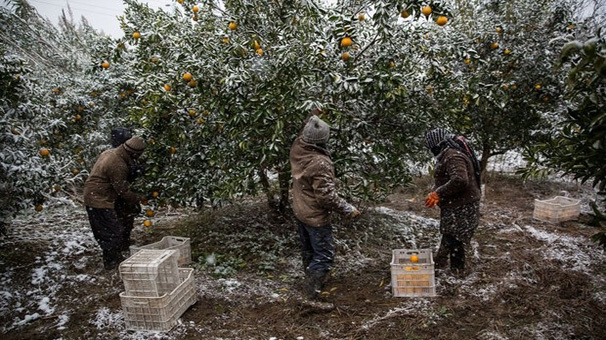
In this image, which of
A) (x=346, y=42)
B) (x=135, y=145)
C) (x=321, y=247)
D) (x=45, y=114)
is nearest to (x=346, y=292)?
(x=321, y=247)

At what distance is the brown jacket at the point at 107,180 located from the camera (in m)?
4.04

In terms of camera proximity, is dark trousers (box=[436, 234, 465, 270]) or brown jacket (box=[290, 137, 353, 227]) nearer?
brown jacket (box=[290, 137, 353, 227])

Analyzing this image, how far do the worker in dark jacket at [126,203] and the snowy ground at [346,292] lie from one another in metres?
0.46

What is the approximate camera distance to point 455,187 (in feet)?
11.6

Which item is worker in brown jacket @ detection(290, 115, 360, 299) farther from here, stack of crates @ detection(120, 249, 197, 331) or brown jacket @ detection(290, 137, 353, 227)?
stack of crates @ detection(120, 249, 197, 331)

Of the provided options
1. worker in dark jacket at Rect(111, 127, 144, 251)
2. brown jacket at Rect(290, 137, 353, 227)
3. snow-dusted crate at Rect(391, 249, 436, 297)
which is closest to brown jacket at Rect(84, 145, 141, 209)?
worker in dark jacket at Rect(111, 127, 144, 251)

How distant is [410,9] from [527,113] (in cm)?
462

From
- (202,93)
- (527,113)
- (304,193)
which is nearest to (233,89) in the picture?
(202,93)

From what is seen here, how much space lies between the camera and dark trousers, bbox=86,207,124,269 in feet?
13.4

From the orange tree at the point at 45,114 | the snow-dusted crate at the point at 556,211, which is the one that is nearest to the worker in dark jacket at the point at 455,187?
the snow-dusted crate at the point at 556,211

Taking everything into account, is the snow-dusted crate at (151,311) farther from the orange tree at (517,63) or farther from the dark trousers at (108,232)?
the orange tree at (517,63)

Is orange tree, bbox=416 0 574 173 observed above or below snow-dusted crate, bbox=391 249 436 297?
above

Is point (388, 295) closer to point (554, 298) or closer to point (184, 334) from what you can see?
point (554, 298)

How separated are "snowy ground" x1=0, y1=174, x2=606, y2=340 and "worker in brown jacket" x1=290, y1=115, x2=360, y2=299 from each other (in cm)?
37
